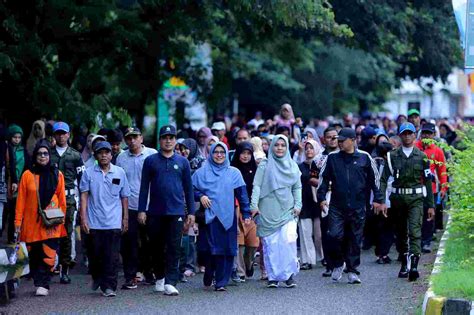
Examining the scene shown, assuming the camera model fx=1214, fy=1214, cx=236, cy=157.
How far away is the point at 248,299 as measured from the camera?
13.4 m

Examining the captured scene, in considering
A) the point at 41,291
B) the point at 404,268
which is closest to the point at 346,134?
the point at 404,268

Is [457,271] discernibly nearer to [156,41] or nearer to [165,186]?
[165,186]

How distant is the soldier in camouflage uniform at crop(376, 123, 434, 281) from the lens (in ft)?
49.5

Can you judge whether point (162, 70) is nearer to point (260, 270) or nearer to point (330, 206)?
point (260, 270)

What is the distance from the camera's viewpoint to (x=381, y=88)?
47000 mm

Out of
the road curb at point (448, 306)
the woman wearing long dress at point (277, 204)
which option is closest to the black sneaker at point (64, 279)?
the woman wearing long dress at point (277, 204)

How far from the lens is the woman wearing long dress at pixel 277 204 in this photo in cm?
1466

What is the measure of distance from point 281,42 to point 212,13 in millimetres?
5743

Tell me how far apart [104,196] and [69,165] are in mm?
1723

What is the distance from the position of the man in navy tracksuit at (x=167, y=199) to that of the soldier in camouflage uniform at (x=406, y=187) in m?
2.59

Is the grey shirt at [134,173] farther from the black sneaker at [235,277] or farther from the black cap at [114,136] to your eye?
the black sneaker at [235,277]

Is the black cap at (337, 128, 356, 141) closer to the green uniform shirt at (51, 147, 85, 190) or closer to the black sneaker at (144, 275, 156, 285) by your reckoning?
the black sneaker at (144, 275, 156, 285)

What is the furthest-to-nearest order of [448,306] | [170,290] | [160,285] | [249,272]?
1. [249,272]
2. [160,285]
3. [170,290]
4. [448,306]

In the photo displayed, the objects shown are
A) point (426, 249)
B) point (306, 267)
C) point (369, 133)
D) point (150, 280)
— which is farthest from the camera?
point (369, 133)
